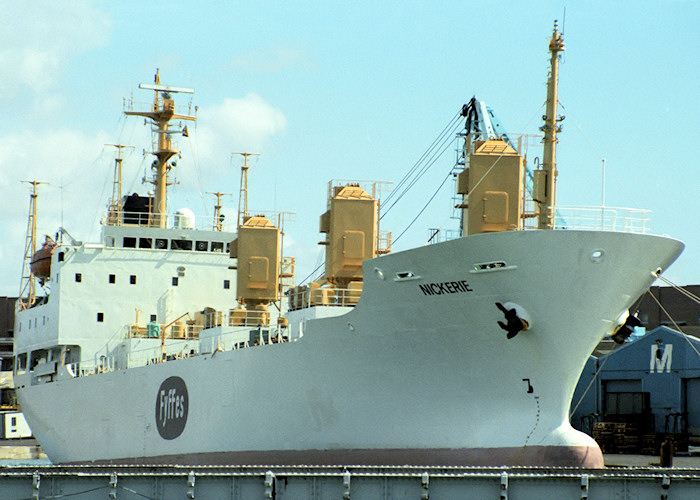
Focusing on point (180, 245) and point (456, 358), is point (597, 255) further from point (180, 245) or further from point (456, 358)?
point (180, 245)

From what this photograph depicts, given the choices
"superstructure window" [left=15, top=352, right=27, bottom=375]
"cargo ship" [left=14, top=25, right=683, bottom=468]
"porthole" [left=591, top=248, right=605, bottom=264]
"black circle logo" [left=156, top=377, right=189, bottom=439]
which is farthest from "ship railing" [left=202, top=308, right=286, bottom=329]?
"superstructure window" [left=15, top=352, right=27, bottom=375]

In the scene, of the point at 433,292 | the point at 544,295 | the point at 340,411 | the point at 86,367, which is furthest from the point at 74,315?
the point at 544,295

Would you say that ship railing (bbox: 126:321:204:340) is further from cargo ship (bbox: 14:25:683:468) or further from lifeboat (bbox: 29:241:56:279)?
lifeboat (bbox: 29:241:56:279)

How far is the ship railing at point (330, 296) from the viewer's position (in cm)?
2119

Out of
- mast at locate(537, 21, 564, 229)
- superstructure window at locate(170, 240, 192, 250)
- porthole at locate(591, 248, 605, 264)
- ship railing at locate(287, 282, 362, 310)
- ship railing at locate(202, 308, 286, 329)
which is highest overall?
mast at locate(537, 21, 564, 229)

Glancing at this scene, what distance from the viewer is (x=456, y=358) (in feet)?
56.7

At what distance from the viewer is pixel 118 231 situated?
98.6 feet

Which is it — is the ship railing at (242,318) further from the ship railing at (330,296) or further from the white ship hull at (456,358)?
the white ship hull at (456,358)

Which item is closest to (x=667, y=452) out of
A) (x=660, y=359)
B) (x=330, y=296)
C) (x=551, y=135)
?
(x=551, y=135)

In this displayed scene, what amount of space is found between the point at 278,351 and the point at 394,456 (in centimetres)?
345

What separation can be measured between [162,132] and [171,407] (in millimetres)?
11639

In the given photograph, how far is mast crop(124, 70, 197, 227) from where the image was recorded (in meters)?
32.1

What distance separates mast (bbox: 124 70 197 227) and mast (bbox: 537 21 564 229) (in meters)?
15.7

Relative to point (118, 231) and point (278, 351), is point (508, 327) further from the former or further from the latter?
point (118, 231)
